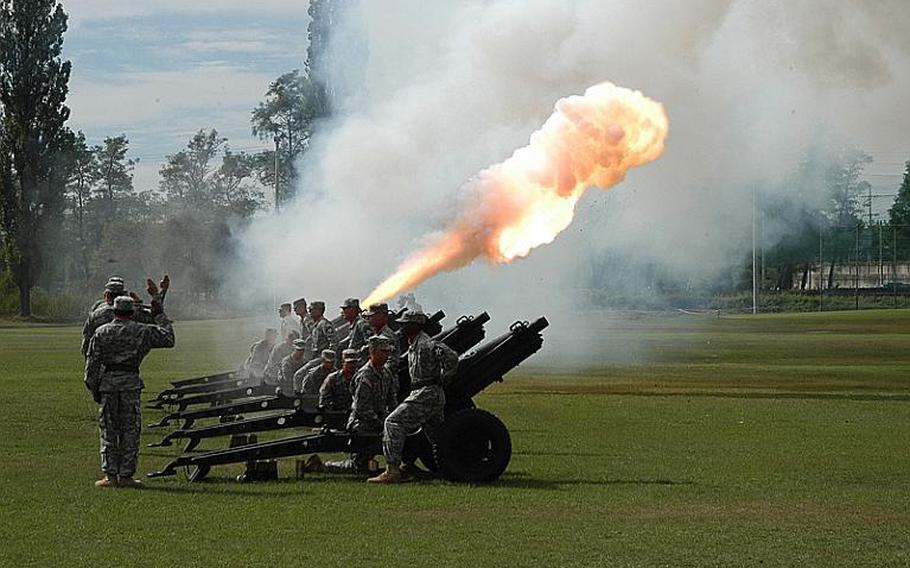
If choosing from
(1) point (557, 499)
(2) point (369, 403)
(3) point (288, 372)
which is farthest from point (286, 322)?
(1) point (557, 499)

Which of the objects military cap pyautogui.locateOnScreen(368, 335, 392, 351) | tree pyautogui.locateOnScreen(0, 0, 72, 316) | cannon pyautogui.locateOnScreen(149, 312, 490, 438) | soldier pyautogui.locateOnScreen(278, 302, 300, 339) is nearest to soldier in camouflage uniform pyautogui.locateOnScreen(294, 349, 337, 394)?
cannon pyautogui.locateOnScreen(149, 312, 490, 438)

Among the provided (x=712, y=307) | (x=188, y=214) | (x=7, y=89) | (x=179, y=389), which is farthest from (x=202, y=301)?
(x=179, y=389)

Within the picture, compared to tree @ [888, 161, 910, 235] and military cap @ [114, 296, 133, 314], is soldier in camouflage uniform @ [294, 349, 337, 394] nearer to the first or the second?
military cap @ [114, 296, 133, 314]

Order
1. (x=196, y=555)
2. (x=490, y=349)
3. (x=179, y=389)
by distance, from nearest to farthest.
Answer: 1. (x=196, y=555)
2. (x=490, y=349)
3. (x=179, y=389)

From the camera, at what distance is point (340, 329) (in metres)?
25.0

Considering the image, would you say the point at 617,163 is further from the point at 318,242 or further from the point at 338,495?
the point at 318,242

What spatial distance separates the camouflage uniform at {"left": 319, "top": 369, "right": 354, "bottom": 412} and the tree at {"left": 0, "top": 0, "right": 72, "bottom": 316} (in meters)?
65.4

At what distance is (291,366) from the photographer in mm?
24953

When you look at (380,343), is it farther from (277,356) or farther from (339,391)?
(277,356)

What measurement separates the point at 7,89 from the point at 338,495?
230 ft

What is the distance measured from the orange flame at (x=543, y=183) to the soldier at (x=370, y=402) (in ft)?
26.1

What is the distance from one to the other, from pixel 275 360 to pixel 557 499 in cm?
1216

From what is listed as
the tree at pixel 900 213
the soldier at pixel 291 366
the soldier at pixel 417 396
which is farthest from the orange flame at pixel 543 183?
the tree at pixel 900 213

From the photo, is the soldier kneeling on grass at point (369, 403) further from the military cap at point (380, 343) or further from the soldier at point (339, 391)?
the soldier at point (339, 391)
